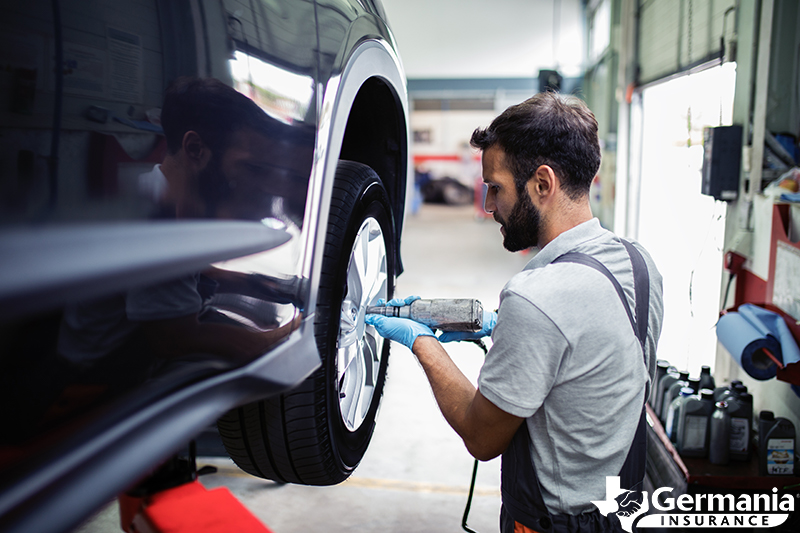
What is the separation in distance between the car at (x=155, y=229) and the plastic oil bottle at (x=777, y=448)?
1.94 meters

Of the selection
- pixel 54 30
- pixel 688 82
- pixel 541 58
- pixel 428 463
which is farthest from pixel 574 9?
pixel 54 30

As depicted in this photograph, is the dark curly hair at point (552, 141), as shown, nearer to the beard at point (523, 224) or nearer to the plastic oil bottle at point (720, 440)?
the beard at point (523, 224)

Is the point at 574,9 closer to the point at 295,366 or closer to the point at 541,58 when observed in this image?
the point at 541,58

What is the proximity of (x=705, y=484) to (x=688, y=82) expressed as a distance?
11.3 ft

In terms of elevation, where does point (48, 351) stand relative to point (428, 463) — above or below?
above

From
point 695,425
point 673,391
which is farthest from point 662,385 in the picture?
point 695,425

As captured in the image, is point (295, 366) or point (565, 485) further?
point (565, 485)

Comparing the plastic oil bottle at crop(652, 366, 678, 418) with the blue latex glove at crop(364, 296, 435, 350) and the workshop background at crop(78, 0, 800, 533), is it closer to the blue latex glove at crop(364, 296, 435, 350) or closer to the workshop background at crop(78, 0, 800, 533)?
the workshop background at crop(78, 0, 800, 533)

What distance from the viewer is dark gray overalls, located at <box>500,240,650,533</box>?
4.38ft

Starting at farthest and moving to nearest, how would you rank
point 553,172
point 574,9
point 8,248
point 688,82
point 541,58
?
point 541,58 → point 574,9 → point 688,82 → point 553,172 → point 8,248

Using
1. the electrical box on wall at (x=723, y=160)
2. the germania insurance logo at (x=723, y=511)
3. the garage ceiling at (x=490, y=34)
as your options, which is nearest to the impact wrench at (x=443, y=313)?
the germania insurance logo at (x=723, y=511)

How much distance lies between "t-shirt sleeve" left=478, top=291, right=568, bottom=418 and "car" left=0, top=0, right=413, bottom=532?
37 centimetres

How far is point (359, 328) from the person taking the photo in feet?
4.93

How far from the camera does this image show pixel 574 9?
11.7 m
